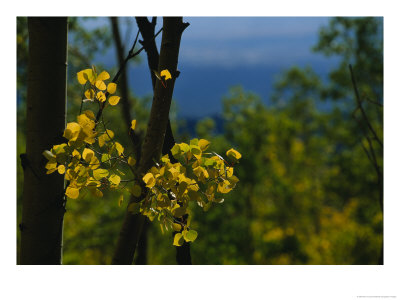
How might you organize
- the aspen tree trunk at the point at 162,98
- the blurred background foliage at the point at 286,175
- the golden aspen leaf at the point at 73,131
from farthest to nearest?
the blurred background foliage at the point at 286,175
the aspen tree trunk at the point at 162,98
the golden aspen leaf at the point at 73,131

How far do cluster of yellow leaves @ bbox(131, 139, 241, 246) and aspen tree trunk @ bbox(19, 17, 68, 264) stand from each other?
0.37 meters

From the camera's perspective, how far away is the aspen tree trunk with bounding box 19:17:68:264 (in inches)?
48.5

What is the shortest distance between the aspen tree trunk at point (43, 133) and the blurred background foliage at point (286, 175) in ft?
11.1

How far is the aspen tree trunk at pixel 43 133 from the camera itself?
123 cm

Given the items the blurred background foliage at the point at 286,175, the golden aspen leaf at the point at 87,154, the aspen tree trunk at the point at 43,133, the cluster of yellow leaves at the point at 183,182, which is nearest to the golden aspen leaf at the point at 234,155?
the cluster of yellow leaves at the point at 183,182

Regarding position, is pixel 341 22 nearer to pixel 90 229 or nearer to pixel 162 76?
pixel 90 229

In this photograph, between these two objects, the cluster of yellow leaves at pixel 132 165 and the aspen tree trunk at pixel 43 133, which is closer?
the cluster of yellow leaves at pixel 132 165

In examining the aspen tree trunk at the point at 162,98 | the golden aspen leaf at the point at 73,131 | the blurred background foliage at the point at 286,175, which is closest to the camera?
the golden aspen leaf at the point at 73,131

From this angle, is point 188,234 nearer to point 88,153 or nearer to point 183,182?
point 183,182

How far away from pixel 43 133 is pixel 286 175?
528 inches

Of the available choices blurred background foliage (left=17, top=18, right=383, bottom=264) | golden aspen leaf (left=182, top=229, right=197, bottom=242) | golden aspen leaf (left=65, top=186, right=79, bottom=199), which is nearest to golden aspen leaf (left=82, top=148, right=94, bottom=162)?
golden aspen leaf (left=65, top=186, right=79, bottom=199)

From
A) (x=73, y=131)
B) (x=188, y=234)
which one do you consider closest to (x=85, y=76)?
(x=73, y=131)

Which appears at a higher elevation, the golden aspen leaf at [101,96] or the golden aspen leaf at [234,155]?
the golden aspen leaf at [101,96]

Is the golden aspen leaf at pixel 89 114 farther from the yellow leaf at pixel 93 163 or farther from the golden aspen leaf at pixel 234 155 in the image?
the golden aspen leaf at pixel 234 155
